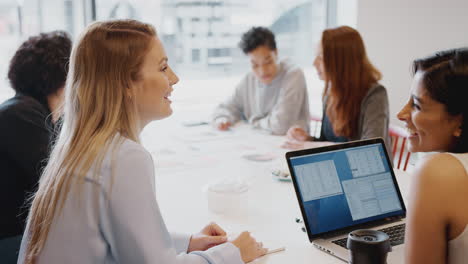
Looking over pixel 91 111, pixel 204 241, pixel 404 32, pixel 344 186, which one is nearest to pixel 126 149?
pixel 91 111

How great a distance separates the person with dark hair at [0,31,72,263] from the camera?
1706 mm

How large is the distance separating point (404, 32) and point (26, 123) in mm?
3084

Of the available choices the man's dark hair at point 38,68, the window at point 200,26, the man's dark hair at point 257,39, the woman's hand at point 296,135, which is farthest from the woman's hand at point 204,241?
the window at point 200,26

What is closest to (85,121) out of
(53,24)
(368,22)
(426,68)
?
(426,68)

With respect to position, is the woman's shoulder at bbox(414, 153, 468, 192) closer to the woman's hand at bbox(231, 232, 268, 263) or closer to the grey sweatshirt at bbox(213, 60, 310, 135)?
the woman's hand at bbox(231, 232, 268, 263)

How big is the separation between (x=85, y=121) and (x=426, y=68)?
78cm

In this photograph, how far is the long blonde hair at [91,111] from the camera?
102 centimetres

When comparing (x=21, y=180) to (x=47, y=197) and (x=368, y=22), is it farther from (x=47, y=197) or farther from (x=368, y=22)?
(x=368, y=22)

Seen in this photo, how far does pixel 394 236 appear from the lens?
53.0 inches

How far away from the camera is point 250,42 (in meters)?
3.10

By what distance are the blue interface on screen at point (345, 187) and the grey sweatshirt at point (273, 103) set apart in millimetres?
1434

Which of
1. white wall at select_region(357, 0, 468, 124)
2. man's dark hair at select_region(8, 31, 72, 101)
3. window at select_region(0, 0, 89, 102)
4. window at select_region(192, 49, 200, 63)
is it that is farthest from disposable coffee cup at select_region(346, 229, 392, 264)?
window at select_region(192, 49, 200, 63)

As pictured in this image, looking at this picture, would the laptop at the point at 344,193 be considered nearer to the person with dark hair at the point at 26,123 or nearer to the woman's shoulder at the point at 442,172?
the woman's shoulder at the point at 442,172

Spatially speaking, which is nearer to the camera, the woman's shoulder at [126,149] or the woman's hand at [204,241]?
the woman's shoulder at [126,149]
